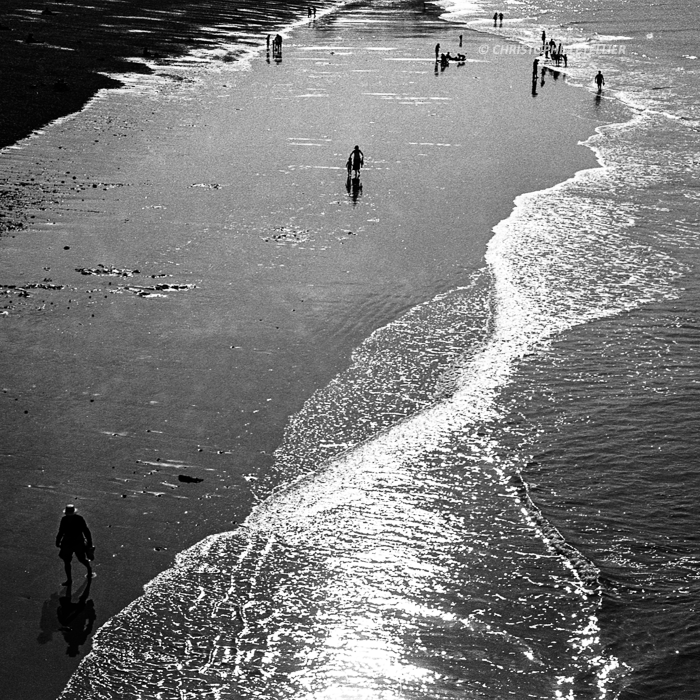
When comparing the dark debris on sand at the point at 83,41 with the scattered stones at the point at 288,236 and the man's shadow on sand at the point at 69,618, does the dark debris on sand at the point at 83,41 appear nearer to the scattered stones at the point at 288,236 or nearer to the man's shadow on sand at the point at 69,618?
the scattered stones at the point at 288,236

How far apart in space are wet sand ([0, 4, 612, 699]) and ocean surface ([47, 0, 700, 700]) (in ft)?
2.90

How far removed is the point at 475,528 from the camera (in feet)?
55.3

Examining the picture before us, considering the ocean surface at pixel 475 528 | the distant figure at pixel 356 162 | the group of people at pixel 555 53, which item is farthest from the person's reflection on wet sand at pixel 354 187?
the group of people at pixel 555 53

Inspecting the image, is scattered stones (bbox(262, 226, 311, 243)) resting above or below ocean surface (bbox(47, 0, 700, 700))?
above

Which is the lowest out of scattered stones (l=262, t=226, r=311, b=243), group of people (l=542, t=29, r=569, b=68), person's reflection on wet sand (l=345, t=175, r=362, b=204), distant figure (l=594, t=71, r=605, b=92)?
scattered stones (l=262, t=226, r=311, b=243)

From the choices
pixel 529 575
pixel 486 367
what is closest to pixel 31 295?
pixel 486 367

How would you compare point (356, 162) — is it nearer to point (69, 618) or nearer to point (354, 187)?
point (354, 187)

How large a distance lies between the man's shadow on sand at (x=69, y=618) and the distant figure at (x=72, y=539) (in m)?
0.37

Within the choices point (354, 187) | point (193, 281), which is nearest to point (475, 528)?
point (193, 281)

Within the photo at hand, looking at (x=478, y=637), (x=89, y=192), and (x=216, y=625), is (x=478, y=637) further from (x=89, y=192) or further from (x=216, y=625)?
Result: (x=89, y=192)

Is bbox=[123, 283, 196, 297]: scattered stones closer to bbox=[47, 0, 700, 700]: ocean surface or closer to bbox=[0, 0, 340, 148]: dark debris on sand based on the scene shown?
bbox=[47, 0, 700, 700]: ocean surface

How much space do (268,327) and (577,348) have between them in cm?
757

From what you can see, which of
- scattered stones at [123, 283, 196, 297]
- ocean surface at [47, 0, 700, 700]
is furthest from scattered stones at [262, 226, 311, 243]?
ocean surface at [47, 0, 700, 700]

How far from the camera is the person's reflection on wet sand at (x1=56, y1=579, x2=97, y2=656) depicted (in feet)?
46.0
